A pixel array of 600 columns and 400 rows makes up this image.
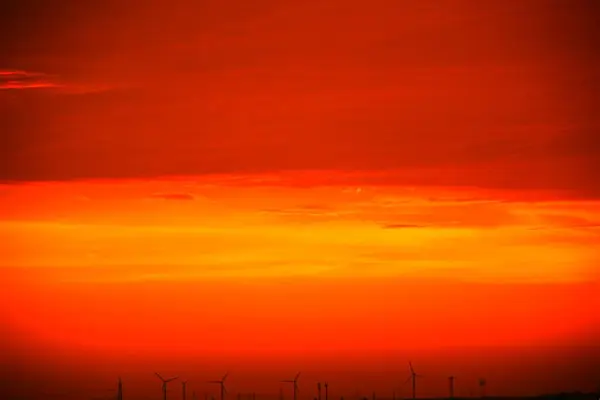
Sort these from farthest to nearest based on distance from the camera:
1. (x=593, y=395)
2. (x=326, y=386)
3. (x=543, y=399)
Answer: (x=543, y=399)
(x=593, y=395)
(x=326, y=386)

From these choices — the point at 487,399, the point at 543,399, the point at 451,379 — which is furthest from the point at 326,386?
the point at 543,399

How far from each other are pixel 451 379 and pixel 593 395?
96.6 metres

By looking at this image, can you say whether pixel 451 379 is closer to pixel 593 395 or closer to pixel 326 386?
pixel 326 386

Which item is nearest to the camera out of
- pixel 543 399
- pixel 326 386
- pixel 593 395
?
pixel 326 386

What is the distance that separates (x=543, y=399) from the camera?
641 feet

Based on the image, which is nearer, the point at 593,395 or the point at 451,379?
the point at 451,379

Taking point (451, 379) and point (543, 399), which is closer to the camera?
point (451, 379)

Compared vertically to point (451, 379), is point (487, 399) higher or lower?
lower

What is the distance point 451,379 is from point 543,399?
115 meters

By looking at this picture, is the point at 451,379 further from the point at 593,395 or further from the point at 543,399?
the point at 543,399

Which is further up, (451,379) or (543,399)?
(451,379)

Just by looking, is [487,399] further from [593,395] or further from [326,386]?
[326,386]

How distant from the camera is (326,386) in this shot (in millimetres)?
121562

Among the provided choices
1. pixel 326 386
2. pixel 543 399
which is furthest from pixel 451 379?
pixel 543 399
